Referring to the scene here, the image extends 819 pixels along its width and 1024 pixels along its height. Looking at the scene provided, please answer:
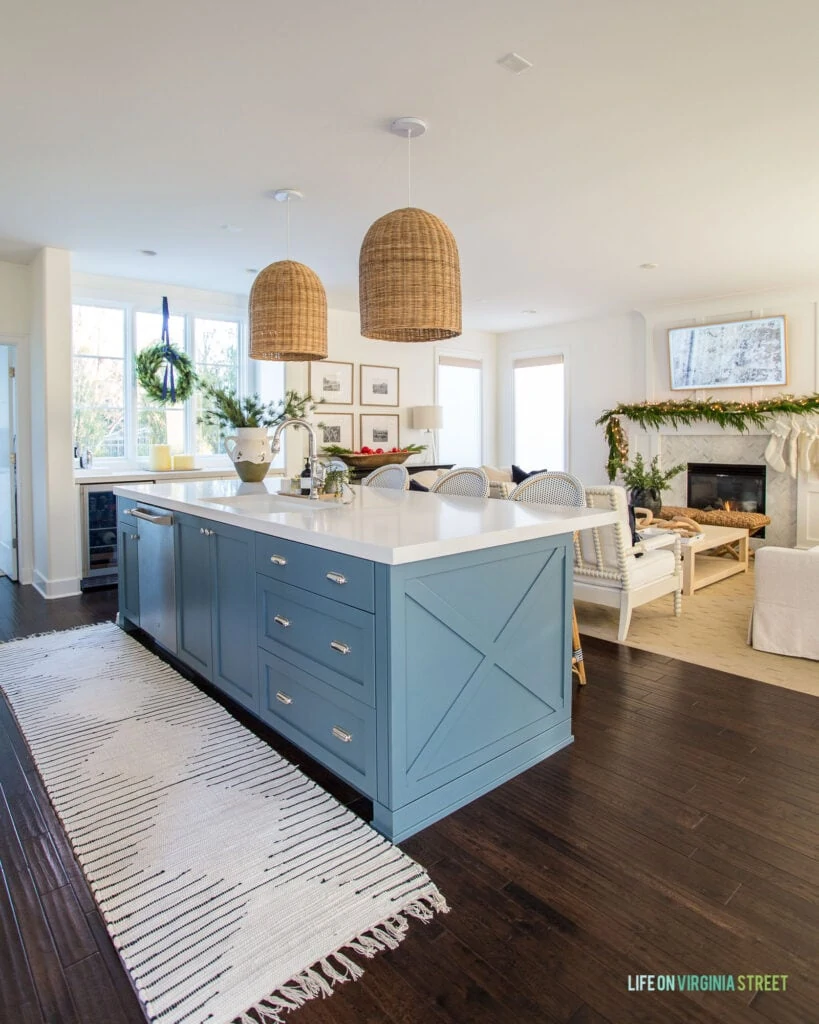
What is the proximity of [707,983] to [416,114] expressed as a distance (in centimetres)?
330

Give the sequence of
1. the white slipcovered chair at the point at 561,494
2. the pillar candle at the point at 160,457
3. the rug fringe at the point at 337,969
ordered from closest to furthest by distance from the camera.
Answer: the rug fringe at the point at 337,969, the white slipcovered chair at the point at 561,494, the pillar candle at the point at 160,457

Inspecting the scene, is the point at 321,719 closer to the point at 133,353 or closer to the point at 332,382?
the point at 133,353

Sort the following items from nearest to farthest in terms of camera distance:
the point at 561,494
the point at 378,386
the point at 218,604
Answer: the point at 218,604 → the point at 561,494 → the point at 378,386

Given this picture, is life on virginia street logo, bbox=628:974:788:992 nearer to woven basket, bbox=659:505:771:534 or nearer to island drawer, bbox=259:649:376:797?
island drawer, bbox=259:649:376:797

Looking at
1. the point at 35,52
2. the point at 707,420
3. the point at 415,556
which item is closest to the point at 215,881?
the point at 415,556

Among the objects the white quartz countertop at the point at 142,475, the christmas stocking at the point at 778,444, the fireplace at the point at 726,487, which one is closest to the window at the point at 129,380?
the white quartz countertop at the point at 142,475

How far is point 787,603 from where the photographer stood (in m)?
3.59

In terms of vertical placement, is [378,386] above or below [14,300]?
below

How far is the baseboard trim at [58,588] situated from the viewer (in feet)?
16.8

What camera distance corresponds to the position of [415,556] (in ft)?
6.02

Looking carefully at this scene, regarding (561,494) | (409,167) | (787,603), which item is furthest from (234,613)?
(787,603)

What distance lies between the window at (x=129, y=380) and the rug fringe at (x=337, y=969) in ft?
17.8

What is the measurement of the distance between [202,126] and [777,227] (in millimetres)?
3898

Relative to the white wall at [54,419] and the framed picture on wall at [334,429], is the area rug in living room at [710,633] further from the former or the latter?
the white wall at [54,419]
